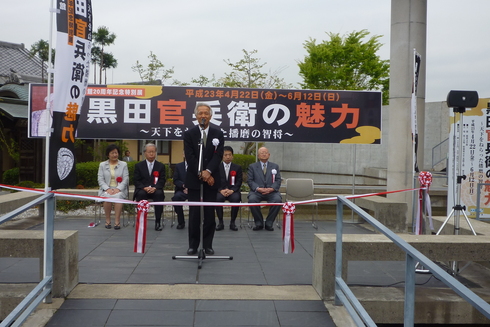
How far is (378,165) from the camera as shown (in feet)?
71.8

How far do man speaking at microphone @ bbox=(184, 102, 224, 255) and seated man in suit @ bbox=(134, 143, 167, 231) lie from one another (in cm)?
281

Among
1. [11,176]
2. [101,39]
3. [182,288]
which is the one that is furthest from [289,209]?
[101,39]

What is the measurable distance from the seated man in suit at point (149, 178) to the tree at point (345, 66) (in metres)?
21.1

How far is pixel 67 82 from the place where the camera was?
4.69m

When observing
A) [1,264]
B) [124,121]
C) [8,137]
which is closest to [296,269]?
[1,264]

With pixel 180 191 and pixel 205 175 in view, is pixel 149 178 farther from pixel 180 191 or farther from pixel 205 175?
pixel 205 175

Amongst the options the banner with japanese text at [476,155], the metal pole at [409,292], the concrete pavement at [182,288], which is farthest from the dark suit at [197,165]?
the banner with japanese text at [476,155]

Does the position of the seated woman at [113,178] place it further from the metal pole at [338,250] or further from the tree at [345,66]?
the tree at [345,66]

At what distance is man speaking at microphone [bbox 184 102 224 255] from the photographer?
5613 mm

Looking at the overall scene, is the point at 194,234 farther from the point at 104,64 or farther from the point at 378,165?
the point at 104,64

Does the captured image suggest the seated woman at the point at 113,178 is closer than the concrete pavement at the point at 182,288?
No

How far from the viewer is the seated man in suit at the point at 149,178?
28.3 feet

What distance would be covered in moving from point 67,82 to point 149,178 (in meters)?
4.20

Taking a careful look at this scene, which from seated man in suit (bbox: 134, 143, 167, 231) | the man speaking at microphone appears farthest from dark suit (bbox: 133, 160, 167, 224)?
the man speaking at microphone
